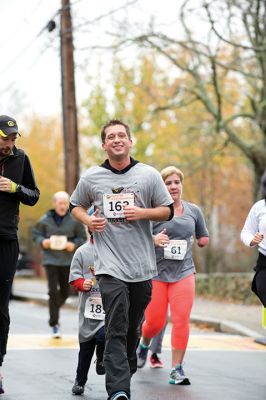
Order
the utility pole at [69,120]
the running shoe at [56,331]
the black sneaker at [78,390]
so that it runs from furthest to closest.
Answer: the utility pole at [69,120] → the running shoe at [56,331] → the black sneaker at [78,390]

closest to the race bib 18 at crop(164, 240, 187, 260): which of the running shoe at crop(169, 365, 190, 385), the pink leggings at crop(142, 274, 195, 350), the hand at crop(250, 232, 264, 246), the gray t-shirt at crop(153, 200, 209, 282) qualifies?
the gray t-shirt at crop(153, 200, 209, 282)

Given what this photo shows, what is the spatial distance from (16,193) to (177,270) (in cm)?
220

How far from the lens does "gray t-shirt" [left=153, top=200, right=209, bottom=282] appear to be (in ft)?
29.7

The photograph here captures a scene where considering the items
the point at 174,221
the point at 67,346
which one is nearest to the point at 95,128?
the point at 67,346

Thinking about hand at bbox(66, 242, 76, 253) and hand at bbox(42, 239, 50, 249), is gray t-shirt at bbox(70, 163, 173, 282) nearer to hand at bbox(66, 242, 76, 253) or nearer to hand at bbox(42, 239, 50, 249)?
hand at bbox(66, 242, 76, 253)

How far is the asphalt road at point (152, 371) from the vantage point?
8008 mm

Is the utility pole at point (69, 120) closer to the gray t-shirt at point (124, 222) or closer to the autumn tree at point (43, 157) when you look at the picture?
the gray t-shirt at point (124, 222)

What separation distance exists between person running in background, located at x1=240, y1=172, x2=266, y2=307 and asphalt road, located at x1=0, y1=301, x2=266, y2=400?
888 millimetres

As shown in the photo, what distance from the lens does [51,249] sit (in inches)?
526

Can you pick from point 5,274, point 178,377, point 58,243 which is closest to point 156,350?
point 178,377

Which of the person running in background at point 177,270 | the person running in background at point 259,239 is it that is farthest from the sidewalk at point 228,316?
the person running in background at point 259,239

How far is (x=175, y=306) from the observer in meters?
8.95

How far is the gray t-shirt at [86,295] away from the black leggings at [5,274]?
28.1 inches

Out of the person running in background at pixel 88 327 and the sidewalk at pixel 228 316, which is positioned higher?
the person running in background at pixel 88 327
